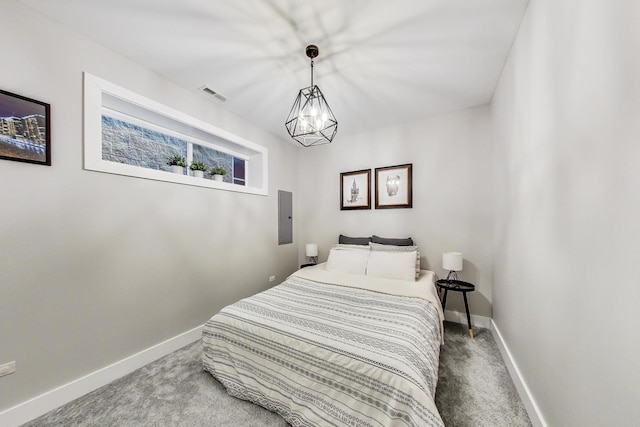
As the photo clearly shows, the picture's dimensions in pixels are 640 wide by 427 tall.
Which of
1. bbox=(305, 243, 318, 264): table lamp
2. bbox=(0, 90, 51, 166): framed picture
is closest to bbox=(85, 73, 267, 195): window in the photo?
bbox=(0, 90, 51, 166): framed picture

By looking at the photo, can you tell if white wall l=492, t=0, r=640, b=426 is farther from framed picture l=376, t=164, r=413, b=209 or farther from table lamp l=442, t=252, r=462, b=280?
framed picture l=376, t=164, r=413, b=209

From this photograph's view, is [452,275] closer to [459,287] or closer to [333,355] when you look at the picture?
[459,287]

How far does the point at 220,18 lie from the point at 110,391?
3031 mm

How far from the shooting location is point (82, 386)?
182 centimetres

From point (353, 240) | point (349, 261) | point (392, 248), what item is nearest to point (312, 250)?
point (353, 240)

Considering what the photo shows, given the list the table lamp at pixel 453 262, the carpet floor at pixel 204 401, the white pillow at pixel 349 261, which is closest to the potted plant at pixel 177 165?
the carpet floor at pixel 204 401

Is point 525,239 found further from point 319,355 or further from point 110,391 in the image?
point 110,391

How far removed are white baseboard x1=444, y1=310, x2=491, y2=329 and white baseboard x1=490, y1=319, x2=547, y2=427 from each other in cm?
50

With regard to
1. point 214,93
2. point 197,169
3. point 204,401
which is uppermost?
point 214,93

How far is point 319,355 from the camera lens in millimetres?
1459

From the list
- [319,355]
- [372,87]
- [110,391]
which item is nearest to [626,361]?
[319,355]

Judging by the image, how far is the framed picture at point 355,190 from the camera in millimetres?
3734

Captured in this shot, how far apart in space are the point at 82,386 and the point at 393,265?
9.94ft

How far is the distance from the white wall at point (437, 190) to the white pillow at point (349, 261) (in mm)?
685
